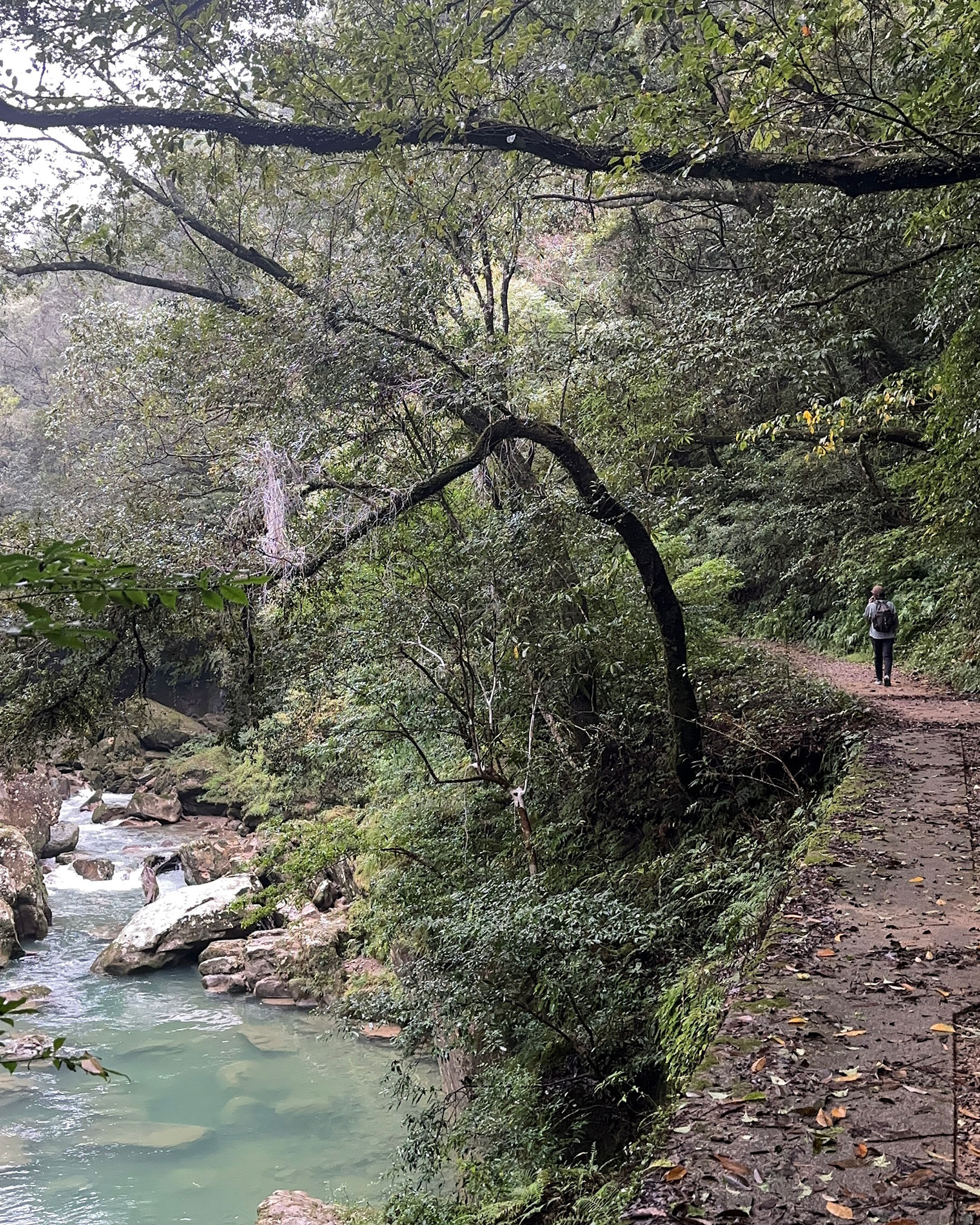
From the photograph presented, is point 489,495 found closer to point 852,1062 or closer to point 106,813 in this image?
point 852,1062

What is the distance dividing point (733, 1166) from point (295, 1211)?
7.06 m

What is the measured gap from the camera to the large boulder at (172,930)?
1469 centimetres

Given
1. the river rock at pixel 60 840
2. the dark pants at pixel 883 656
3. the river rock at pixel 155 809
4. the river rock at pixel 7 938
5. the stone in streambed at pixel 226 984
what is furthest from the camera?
the river rock at pixel 155 809

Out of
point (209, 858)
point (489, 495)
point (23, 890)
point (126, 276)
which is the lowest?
point (209, 858)

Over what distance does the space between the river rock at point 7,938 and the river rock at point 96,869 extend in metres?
3.44

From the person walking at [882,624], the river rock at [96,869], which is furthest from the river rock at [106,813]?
the person walking at [882,624]

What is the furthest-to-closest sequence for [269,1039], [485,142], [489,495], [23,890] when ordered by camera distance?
[23,890] → [269,1039] → [489,495] → [485,142]

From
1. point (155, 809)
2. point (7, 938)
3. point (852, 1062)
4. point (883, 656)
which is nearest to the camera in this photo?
point (852, 1062)

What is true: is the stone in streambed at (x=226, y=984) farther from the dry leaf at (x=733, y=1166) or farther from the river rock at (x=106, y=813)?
the dry leaf at (x=733, y=1166)

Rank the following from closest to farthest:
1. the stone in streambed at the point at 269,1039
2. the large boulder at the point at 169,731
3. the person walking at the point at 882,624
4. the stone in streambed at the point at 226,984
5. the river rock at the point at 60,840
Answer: the person walking at the point at 882,624 → the stone in streambed at the point at 269,1039 → the stone in streambed at the point at 226,984 → the river rock at the point at 60,840 → the large boulder at the point at 169,731

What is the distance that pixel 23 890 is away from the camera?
15742 mm

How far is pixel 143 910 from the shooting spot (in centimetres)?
1573

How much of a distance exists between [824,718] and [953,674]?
4.27 metres

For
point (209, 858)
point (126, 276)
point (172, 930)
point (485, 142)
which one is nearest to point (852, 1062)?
point (485, 142)
